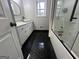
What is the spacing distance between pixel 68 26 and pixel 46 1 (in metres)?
2.33

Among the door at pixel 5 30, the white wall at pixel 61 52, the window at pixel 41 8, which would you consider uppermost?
the window at pixel 41 8

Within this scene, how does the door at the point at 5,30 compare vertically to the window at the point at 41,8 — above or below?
below

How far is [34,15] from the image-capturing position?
3.37 metres

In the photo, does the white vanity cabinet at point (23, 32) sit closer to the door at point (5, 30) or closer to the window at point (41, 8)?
the door at point (5, 30)

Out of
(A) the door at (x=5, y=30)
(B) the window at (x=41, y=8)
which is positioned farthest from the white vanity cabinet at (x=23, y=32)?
(B) the window at (x=41, y=8)

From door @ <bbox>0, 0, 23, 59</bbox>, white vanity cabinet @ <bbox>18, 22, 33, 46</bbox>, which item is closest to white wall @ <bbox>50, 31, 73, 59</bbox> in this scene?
door @ <bbox>0, 0, 23, 59</bbox>

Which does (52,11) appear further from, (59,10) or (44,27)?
(44,27)

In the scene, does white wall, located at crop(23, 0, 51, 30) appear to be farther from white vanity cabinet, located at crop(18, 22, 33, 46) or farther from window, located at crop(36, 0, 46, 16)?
white vanity cabinet, located at crop(18, 22, 33, 46)

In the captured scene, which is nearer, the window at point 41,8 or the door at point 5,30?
the door at point 5,30

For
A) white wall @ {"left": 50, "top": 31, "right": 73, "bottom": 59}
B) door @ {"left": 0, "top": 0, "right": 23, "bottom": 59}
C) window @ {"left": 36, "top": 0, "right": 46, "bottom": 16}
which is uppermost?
window @ {"left": 36, "top": 0, "right": 46, "bottom": 16}

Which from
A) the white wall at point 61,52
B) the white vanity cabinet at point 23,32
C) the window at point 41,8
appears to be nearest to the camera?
the white wall at point 61,52

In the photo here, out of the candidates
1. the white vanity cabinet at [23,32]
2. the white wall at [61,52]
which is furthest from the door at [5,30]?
the white wall at [61,52]

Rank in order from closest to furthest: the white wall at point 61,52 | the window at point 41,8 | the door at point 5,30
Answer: the door at point 5,30
the white wall at point 61,52
the window at point 41,8

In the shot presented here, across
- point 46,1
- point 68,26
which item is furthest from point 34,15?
point 68,26
